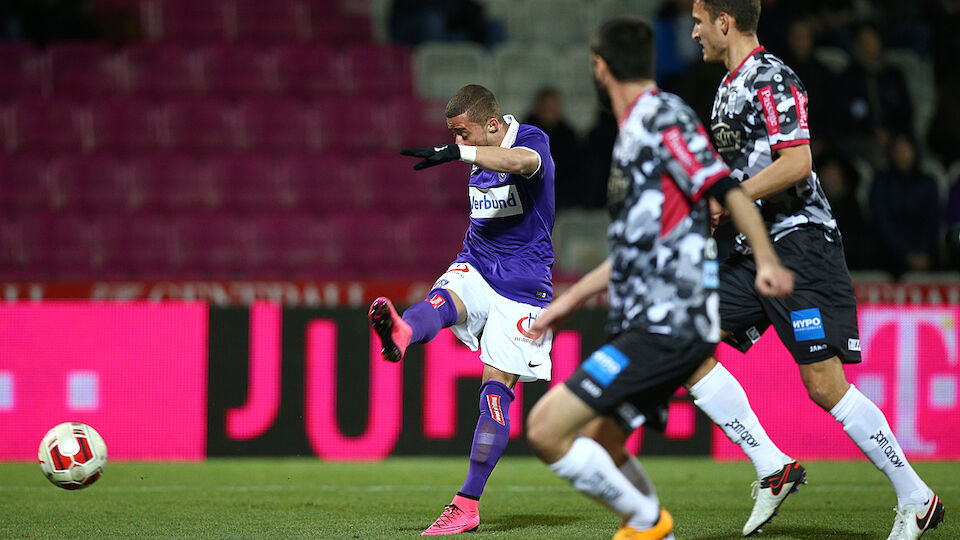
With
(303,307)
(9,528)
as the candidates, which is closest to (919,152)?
(303,307)

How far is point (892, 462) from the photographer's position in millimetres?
4746

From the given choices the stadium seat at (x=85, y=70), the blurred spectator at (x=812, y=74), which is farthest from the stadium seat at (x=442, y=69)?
the blurred spectator at (x=812, y=74)

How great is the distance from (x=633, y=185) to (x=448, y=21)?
974cm

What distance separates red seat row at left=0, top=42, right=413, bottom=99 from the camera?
12.0 metres

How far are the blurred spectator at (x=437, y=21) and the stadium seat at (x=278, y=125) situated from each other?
1771mm

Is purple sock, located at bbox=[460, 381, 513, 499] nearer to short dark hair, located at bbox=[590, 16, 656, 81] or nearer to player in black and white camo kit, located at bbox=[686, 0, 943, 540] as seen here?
player in black and white camo kit, located at bbox=[686, 0, 943, 540]

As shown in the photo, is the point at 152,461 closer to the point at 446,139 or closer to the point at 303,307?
the point at 303,307

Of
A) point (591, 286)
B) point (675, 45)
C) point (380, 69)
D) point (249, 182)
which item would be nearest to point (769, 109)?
point (591, 286)

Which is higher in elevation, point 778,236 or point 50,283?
point 778,236

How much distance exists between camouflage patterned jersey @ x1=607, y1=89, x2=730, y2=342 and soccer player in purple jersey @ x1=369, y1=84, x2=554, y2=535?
1.32 m

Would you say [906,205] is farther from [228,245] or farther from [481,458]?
[481,458]

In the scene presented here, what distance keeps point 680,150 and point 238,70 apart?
9253 millimetres

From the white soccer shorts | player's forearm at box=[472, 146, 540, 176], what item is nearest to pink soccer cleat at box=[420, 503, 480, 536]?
the white soccer shorts

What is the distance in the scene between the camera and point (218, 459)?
8.35 metres
